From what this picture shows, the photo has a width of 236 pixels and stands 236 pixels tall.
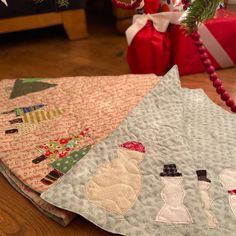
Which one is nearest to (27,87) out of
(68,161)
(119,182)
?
(68,161)

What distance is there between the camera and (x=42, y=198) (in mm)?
547

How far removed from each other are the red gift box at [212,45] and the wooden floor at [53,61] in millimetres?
40

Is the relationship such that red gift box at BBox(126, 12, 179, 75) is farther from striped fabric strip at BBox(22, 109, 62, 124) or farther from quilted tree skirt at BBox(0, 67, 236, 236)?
striped fabric strip at BBox(22, 109, 62, 124)

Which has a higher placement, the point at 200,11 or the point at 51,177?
the point at 200,11

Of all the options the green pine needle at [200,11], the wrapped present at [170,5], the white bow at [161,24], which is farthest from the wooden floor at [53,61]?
the green pine needle at [200,11]

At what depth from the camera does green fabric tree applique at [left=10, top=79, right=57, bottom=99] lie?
0.89 meters

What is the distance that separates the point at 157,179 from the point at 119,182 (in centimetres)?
7

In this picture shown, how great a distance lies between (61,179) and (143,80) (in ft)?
1.39

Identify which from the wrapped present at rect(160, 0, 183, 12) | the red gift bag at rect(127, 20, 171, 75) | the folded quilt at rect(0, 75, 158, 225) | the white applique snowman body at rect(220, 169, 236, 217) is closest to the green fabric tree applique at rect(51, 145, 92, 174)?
the folded quilt at rect(0, 75, 158, 225)

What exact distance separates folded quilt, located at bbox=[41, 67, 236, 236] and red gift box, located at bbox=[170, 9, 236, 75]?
414 mm

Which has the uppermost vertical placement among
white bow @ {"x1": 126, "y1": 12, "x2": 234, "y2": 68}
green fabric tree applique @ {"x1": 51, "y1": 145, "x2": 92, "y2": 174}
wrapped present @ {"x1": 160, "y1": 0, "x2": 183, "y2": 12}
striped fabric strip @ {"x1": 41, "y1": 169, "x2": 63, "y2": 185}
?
wrapped present @ {"x1": 160, "y1": 0, "x2": 183, "y2": 12}

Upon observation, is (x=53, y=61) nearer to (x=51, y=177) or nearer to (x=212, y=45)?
(x=212, y=45)

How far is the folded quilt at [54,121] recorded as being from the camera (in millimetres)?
625

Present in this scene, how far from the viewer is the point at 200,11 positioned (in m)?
0.52
